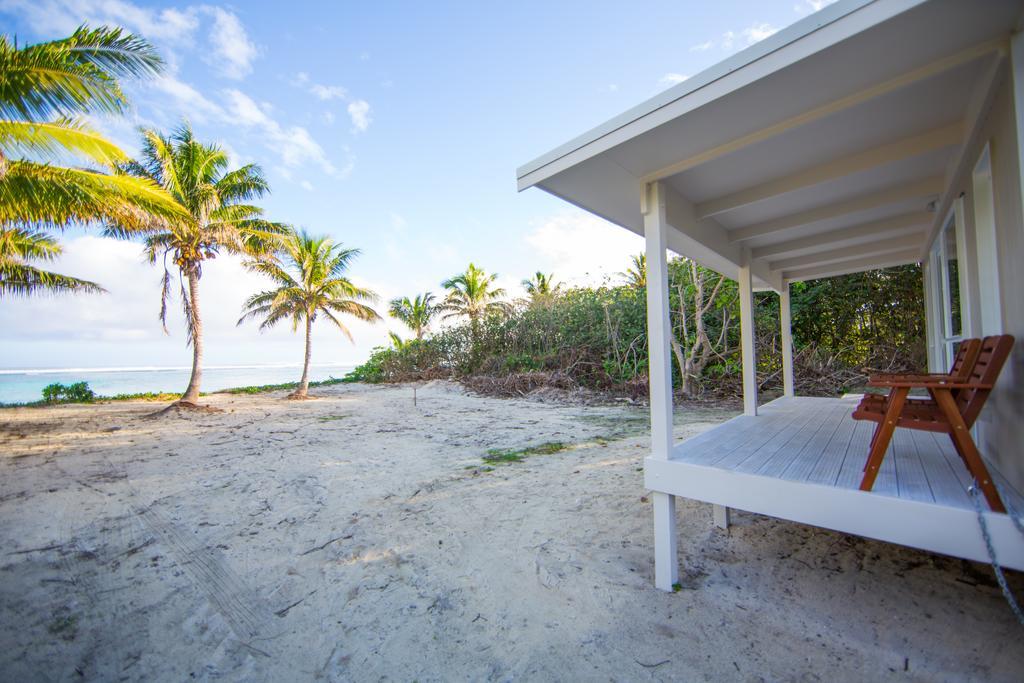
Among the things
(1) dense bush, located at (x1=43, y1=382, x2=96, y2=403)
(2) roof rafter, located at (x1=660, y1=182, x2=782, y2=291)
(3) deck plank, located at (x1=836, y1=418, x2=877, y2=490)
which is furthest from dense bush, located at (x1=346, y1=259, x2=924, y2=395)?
(1) dense bush, located at (x1=43, y1=382, x2=96, y2=403)

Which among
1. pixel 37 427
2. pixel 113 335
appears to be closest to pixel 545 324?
pixel 37 427

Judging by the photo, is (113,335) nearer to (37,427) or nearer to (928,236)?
(37,427)

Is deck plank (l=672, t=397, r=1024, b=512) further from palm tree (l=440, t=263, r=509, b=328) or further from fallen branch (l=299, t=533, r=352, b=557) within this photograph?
palm tree (l=440, t=263, r=509, b=328)

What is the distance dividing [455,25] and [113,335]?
2095 inches

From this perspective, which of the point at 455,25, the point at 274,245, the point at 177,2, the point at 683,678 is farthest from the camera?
the point at 274,245

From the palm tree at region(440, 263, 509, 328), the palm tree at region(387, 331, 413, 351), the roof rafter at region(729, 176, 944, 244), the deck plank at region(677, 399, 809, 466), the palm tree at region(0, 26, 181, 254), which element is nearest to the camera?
the deck plank at region(677, 399, 809, 466)

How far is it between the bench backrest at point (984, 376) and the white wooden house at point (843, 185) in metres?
0.20

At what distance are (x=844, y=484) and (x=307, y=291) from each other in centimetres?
1656

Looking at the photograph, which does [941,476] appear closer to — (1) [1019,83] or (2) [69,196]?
(1) [1019,83]

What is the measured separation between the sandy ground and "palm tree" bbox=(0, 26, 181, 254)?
193 inches

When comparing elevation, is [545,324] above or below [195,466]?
above

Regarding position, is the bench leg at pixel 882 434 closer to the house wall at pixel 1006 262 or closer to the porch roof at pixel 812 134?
the house wall at pixel 1006 262

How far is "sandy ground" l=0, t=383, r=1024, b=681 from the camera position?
197 cm

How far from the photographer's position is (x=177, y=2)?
8.70 meters
